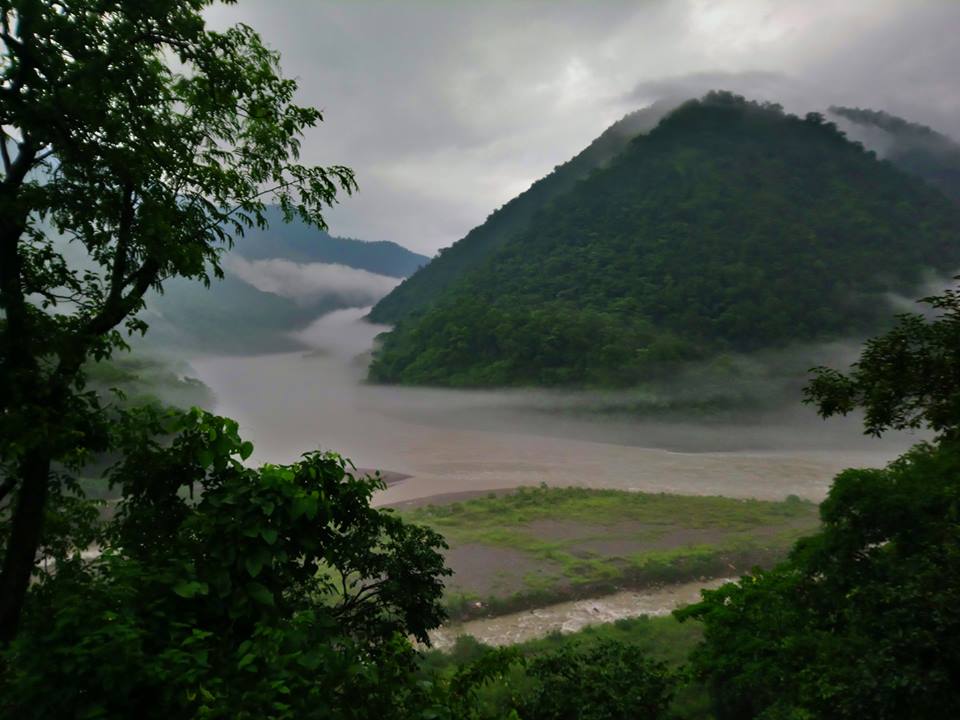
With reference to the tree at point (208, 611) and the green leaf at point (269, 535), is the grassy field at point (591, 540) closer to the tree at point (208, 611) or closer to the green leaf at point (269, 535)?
the tree at point (208, 611)

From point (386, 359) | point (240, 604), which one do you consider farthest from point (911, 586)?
point (386, 359)

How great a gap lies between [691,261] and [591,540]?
4055 centimetres

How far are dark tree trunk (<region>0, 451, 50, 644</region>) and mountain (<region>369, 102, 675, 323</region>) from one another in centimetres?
6194

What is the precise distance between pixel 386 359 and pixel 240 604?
45625 millimetres

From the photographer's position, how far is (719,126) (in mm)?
73938

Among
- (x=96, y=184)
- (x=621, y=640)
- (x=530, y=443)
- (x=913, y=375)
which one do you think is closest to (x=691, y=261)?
(x=530, y=443)

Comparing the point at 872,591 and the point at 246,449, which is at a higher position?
the point at 246,449

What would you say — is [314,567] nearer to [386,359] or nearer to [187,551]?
[187,551]

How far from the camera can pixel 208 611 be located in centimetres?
217

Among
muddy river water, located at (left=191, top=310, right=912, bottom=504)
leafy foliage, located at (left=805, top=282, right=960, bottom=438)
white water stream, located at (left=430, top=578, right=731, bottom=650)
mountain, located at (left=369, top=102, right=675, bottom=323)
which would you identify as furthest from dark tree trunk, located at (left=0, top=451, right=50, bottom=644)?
mountain, located at (left=369, top=102, right=675, bottom=323)

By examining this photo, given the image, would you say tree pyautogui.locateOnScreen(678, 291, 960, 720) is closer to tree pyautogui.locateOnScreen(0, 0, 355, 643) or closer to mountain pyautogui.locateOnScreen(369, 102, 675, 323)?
tree pyautogui.locateOnScreen(0, 0, 355, 643)

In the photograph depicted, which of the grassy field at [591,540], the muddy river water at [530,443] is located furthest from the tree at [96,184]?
the muddy river water at [530,443]

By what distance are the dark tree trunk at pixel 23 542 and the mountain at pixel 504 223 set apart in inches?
2438

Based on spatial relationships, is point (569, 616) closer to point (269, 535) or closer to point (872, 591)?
point (872, 591)
